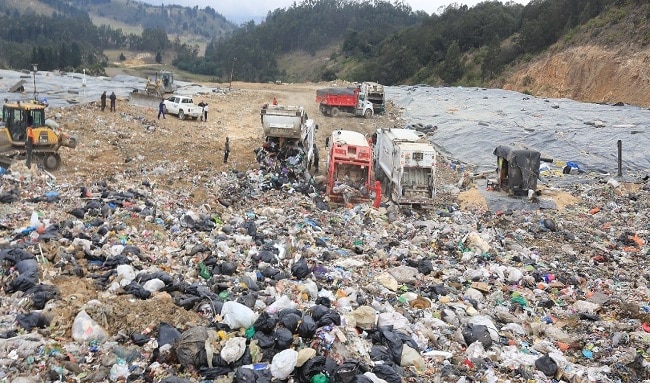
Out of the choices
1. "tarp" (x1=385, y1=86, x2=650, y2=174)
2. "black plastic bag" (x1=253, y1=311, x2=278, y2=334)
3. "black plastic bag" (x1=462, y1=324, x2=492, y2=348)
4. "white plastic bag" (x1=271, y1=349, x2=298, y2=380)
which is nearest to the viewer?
"white plastic bag" (x1=271, y1=349, x2=298, y2=380)

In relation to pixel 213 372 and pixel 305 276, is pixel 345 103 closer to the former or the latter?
pixel 305 276

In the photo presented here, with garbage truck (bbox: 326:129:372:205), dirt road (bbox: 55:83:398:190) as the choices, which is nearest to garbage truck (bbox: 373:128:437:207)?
garbage truck (bbox: 326:129:372:205)

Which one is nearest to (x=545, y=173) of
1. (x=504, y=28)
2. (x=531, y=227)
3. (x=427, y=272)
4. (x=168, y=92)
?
(x=531, y=227)

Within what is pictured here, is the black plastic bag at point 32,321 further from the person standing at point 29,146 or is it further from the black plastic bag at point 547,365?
the person standing at point 29,146

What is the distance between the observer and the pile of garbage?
529cm

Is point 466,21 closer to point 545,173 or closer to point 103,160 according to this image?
point 545,173

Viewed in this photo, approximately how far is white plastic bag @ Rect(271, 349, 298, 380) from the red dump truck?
2422 centimetres

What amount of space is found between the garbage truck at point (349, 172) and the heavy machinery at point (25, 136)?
281 inches

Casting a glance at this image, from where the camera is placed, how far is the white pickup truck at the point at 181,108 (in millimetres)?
24391

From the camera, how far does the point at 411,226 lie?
12.3 metres

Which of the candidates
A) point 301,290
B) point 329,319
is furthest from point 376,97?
point 329,319

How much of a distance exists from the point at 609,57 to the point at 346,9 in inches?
3186

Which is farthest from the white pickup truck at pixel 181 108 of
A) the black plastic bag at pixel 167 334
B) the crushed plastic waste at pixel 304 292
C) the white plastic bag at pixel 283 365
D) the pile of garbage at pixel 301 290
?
the white plastic bag at pixel 283 365

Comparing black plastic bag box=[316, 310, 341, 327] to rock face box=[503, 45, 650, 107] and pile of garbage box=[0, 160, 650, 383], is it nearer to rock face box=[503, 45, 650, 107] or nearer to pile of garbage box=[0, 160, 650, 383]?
pile of garbage box=[0, 160, 650, 383]
